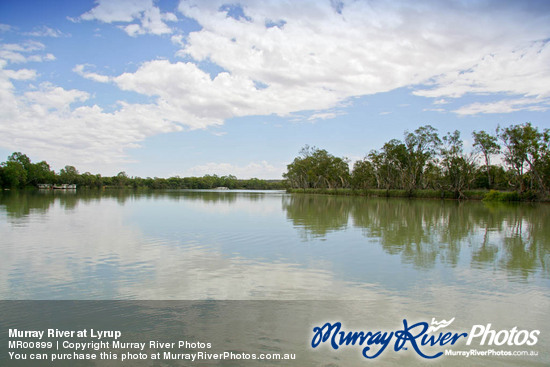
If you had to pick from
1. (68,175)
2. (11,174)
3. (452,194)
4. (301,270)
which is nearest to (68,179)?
(68,175)

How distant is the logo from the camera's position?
463 centimetres

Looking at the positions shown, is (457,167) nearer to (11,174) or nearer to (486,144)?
(486,144)

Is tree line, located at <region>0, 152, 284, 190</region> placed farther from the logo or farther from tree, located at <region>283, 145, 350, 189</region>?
the logo

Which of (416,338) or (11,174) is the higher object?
(11,174)

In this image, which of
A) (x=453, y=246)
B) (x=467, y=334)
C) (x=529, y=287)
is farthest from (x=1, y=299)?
(x=453, y=246)

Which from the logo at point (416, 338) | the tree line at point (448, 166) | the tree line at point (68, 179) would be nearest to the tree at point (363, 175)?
the tree line at point (448, 166)

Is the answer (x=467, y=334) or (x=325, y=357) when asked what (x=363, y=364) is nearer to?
(x=325, y=357)

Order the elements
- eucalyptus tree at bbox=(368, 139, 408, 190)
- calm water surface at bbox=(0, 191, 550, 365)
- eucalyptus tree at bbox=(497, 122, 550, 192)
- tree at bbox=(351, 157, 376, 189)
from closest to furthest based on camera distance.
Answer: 1. calm water surface at bbox=(0, 191, 550, 365)
2. eucalyptus tree at bbox=(497, 122, 550, 192)
3. eucalyptus tree at bbox=(368, 139, 408, 190)
4. tree at bbox=(351, 157, 376, 189)

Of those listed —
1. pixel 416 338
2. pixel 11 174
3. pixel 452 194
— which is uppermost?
pixel 11 174

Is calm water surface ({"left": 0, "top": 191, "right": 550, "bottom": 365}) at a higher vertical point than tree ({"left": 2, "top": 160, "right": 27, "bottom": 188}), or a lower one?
lower

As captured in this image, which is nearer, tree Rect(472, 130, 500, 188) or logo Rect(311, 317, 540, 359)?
logo Rect(311, 317, 540, 359)

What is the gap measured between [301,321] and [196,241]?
7.80 m

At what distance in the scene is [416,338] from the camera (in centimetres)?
491

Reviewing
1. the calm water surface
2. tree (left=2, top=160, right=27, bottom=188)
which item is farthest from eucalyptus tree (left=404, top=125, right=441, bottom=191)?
tree (left=2, top=160, right=27, bottom=188)
